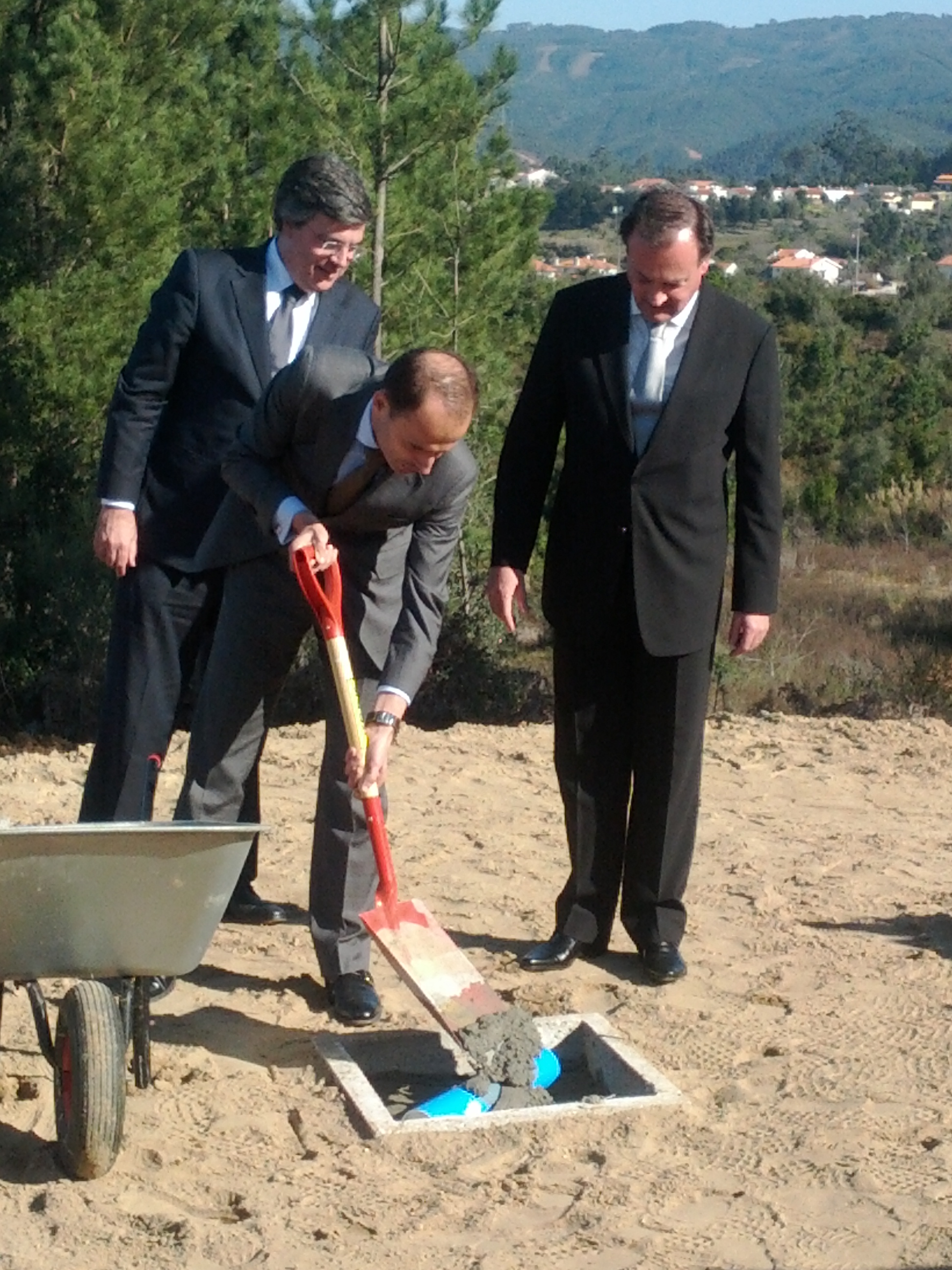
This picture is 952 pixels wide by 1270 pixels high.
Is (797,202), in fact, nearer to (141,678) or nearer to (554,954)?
(554,954)

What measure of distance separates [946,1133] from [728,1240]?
716 millimetres

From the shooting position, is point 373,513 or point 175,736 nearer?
point 373,513

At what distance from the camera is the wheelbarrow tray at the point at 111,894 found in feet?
10.3

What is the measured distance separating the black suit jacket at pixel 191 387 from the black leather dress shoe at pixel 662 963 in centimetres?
151

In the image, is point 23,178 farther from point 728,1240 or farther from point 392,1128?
point 728,1240

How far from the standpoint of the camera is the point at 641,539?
4242 mm

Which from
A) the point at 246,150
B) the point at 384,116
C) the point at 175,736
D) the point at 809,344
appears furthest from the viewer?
the point at 809,344

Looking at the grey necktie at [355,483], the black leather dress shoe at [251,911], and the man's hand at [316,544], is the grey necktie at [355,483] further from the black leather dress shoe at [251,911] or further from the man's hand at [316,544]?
the black leather dress shoe at [251,911]

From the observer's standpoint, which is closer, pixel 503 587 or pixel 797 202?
pixel 503 587

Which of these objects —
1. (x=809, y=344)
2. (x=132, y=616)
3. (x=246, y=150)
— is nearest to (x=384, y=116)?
(x=246, y=150)

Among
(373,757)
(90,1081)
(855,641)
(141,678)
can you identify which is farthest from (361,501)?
(855,641)

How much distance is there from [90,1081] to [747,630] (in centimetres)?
201

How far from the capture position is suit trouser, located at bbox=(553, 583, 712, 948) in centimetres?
436

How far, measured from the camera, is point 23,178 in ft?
30.0
